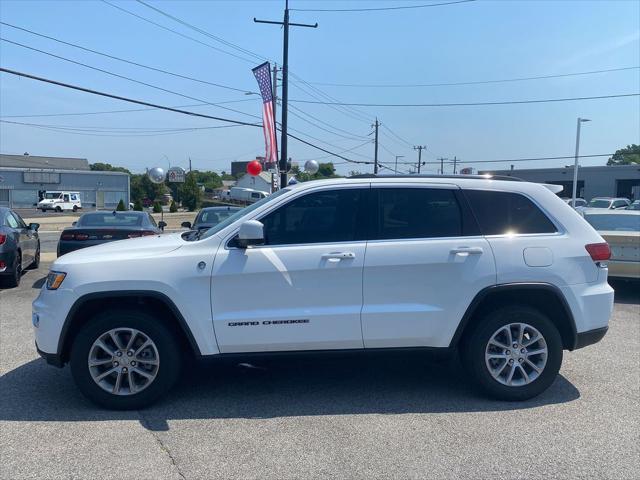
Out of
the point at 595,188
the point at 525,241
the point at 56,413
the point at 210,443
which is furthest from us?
the point at 595,188

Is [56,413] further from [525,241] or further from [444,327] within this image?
[525,241]

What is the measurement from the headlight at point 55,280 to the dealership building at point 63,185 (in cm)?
Answer: 6371

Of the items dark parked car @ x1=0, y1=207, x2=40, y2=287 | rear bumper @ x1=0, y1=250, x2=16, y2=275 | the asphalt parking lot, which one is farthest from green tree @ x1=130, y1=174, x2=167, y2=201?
the asphalt parking lot

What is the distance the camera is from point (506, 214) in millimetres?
5109

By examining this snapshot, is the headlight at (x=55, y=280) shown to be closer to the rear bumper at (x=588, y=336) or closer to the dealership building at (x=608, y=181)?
the rear bumper at (x=588, y=336)

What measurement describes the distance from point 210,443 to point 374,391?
1.66 m

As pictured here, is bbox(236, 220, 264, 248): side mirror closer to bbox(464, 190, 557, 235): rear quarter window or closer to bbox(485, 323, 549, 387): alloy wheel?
bbox(464, 190, 557, 235): rear quarter window

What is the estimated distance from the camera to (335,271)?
15.6ft

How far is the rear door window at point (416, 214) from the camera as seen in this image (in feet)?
16.2

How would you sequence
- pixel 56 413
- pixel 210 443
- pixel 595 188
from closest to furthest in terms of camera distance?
1. pixel 210 443
2. pixel 56 413
3. pixel 595 188

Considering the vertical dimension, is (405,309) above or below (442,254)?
below

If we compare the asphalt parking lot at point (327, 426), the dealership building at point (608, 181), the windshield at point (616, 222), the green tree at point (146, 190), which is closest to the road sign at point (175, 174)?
the windshield at point (616, 222)

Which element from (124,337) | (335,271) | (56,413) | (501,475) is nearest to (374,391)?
(335,271)

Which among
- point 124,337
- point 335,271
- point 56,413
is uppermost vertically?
point 335,271
